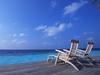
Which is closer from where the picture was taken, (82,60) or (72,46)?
(72,46)

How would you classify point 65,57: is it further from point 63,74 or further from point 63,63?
point 63,74

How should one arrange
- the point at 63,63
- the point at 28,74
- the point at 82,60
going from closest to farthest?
the point at 28,74
the point at 63,63
the point at 82,60

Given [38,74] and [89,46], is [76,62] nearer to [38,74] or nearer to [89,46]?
[89,46]

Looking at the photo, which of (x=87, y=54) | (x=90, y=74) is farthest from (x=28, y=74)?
(x=87, y=54)

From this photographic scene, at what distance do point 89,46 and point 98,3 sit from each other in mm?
3245

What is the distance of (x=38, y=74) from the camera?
21.4 feet

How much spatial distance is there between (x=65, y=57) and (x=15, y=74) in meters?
2.79

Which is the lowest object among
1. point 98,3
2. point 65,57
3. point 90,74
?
point 90,74

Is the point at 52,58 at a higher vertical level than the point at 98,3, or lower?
lower

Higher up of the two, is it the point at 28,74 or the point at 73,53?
the point at 73,53

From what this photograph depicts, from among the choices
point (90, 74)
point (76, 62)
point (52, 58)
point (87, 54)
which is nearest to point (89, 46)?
point (87, 54)

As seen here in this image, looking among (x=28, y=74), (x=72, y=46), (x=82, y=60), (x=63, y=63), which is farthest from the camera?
(x=82, y=60)

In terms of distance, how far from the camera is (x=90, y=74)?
6902 mm

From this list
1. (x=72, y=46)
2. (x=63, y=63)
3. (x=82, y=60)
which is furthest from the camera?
(x=82, y=60)
